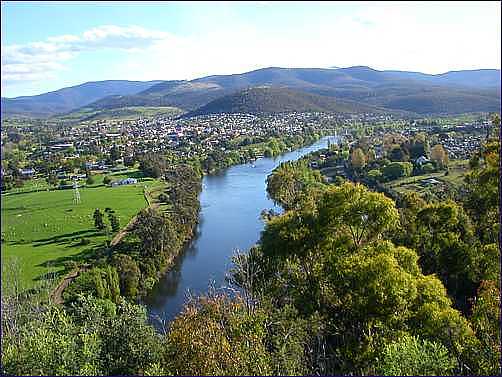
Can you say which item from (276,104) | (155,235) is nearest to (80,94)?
(276,104)

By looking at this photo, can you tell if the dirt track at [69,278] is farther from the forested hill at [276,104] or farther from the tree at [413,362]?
the forested hill at [276,104]

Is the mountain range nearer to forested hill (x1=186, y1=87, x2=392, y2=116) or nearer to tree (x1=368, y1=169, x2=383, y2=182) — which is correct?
forested hill (x1=186, y1=87, x2=392, y2=116)

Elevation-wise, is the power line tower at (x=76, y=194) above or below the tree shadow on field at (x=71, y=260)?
below

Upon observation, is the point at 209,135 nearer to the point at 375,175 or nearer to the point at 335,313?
the point at 375,175

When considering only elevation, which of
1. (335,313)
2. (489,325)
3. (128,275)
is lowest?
(128,275)

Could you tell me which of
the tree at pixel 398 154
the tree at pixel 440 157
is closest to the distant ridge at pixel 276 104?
the tree at pixel 398 154

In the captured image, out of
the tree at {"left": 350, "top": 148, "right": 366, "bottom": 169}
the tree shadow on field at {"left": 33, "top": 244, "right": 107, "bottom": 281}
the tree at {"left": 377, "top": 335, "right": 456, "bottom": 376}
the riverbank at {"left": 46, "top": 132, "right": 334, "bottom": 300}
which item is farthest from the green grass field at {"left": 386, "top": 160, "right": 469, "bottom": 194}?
the tree at {"left": 377, "top": 335, "right": 456, "bottom": 376}

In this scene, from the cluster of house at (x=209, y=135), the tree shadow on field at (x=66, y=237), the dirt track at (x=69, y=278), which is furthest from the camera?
the cluster of house at (x=209, y=135)
